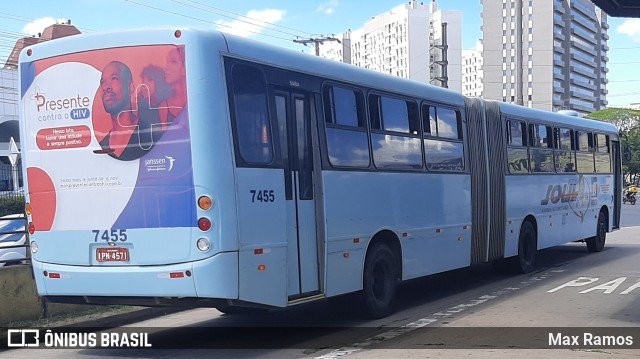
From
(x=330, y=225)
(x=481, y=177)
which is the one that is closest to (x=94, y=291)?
(x=330, y=225)

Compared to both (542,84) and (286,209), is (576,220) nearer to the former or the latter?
(286,209)

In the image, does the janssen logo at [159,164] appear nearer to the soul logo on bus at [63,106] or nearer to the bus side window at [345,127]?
the soul logo on bus at [63,106]

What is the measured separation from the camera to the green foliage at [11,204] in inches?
543

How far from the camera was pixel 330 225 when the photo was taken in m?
9.15

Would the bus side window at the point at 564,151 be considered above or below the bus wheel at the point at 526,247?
above

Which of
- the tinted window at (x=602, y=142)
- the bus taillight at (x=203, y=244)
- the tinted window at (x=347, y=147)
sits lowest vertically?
the bus taillight at (x=203, y=244)

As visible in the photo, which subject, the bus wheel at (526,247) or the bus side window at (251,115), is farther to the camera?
the bus wheel at (526,247)

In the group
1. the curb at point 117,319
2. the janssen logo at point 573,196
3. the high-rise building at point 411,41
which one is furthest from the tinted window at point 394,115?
the high-rise building at point 411,41

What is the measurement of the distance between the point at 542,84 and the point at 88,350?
14503 centimetres

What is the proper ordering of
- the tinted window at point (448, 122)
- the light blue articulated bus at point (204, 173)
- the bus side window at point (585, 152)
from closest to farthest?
the light blue articulated bus at point (204, 173)
the tinted window at point (448, 122)
the bus side window at point (585, 152)

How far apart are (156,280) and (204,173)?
1.21m

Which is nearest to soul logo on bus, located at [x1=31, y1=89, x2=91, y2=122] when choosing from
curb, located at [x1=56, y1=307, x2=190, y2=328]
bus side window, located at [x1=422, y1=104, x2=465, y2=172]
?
curb, located at [x1=56, y1=307, x2=190, y2=328]

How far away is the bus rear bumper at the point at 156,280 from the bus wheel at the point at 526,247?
900cm

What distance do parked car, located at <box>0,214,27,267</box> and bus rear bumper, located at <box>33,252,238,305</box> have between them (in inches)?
116
